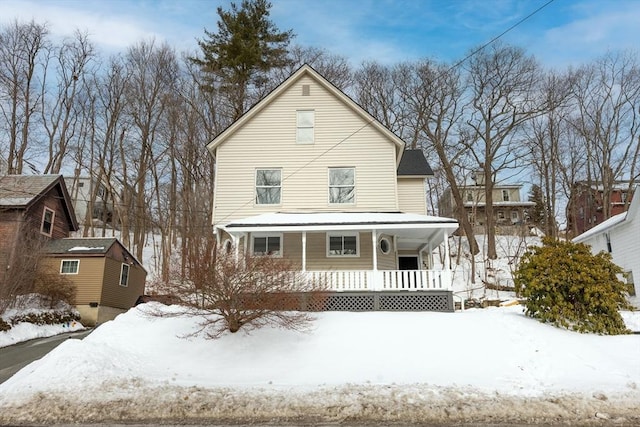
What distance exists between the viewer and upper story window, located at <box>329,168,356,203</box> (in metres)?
16.6

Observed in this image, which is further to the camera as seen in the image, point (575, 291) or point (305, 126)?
point (305, 126)

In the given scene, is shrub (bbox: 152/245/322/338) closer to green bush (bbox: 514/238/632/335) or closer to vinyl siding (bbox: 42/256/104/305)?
green bush (bbox: 514/238/632/335)

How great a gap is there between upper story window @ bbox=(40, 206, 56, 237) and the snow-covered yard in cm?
1593

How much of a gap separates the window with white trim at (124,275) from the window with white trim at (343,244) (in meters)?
14.7

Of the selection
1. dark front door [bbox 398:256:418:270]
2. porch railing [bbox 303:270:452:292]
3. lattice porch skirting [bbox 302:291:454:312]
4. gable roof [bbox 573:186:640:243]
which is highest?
gable roof [bbox 573:186:640:243]

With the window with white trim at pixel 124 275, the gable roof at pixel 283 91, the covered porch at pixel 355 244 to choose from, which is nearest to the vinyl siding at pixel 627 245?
the covered porch at pixel 355 244

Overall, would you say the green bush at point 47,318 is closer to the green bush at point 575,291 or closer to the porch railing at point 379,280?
the porch railing at point 379,280

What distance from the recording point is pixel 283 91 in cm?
1759

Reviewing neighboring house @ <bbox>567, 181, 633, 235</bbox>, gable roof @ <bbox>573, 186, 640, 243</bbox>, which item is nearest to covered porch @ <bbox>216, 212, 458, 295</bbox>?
gable roof @ <bbox>573, 186, 640, 243</bbox>

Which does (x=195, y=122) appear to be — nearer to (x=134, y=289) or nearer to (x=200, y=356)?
(x=134, y=289)

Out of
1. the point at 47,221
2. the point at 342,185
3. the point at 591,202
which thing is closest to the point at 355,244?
the point at 342,185

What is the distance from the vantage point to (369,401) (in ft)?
21.5

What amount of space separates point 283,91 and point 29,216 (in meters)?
15.2

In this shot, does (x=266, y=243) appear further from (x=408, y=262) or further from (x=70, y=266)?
(x=70, y=266)
